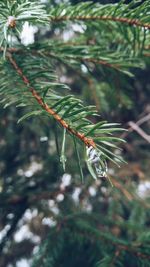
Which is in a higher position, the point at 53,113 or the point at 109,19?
the point at 109,19

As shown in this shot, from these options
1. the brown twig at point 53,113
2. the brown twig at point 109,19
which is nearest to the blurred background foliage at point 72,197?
the brown twig at point 109,19

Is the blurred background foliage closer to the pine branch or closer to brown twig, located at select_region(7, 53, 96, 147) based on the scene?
Answer: the pine branch

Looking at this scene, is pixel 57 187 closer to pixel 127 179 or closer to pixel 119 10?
pixel 127 179

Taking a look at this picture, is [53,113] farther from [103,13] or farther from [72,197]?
[72,197]

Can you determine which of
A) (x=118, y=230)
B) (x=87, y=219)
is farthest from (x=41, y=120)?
(x=118, y=230)

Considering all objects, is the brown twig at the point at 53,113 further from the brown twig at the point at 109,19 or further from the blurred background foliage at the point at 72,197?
the blurred background foliage at the point at 72,197

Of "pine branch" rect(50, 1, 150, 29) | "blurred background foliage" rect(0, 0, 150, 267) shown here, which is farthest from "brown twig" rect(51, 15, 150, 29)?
"blurred background foliage" rect(0, 0, 150, 267)

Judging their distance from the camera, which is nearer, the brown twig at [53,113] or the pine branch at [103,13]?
the brown twig at [53,113]

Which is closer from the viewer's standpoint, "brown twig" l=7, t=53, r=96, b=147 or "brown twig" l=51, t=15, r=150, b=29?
"brown twig" l=7, t=53, r=96, b=147

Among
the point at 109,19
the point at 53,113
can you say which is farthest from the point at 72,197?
the point at 53,113
